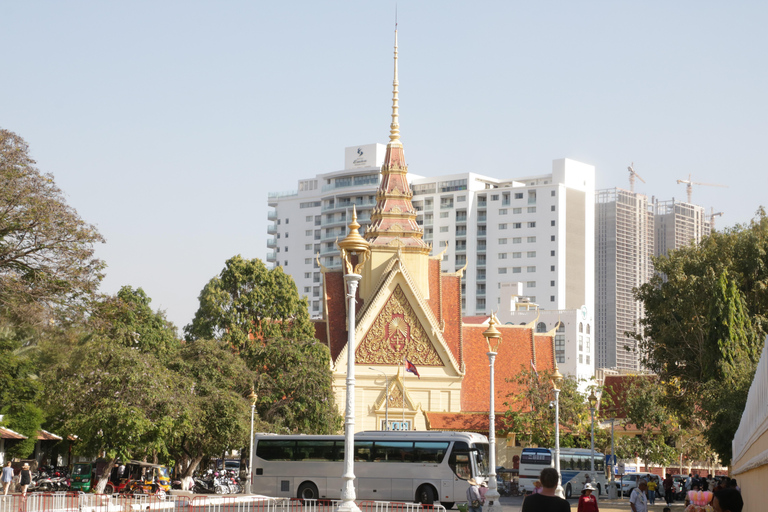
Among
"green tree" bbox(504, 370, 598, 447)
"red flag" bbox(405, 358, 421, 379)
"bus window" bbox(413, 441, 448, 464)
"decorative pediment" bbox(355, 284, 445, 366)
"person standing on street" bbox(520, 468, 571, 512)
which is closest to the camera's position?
"person standing on street" bbox(520, 468, 571, 512)

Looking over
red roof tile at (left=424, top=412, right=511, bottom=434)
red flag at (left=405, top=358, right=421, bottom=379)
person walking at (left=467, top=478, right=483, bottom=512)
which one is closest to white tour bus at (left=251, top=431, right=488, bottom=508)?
person walking at (left=467, top=478, right=483, bottom=512)

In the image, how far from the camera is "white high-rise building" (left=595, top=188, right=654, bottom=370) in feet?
590

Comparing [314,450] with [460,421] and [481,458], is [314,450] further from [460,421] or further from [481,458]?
[460,421]

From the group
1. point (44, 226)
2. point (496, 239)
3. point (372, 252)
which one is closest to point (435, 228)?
point (496, 239)

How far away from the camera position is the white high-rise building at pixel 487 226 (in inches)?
5182

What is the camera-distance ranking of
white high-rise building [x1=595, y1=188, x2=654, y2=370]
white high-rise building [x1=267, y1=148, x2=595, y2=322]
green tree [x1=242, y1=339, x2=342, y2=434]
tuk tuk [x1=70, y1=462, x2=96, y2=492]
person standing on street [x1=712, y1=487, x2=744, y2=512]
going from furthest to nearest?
white high-rise building [x1=595, y1=188, x2=654, y2=370]
white high-rise building [x1=267, y1=148, x2=595, y2=322]
green tree [x1=242, y1=339, x2=342, y2=434]
tuk tuk [x1=70, y1=462, x2=96, y2=492]
person standing on street [x1=712, y1=487, x2=744, y2=512]

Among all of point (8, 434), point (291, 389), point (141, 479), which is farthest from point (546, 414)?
point (8, 434)

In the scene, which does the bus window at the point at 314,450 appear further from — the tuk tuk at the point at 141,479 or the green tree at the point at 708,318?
the green tree at the point at 708,318

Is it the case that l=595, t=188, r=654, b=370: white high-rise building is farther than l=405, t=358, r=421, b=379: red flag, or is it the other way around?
l=595, t=188, r=654, b=370: white high-rise building

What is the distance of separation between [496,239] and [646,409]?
261 feet

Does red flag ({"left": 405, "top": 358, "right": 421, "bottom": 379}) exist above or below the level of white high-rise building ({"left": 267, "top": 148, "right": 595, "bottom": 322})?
below

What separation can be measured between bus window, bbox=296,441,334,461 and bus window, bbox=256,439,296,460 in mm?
298

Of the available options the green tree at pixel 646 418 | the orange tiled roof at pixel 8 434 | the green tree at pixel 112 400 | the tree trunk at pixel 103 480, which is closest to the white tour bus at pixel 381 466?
the green tree at pixel 112 400

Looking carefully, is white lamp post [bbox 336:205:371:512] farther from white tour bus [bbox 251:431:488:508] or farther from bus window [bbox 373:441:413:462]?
bus window [bbox 373:441:413:462]
